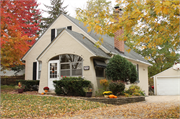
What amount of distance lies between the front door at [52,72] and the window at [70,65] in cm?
41

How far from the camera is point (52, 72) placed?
13789 mm

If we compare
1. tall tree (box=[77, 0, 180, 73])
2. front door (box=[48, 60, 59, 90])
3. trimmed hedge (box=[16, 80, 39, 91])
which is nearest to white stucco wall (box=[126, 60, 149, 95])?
front door (box=[48, 60, 59, 90])

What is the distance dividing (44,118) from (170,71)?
17571 millimetres

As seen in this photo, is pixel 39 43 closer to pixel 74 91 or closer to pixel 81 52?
pixel 81 52

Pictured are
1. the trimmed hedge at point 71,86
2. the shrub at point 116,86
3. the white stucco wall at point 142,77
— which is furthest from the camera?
the white stucco wall at point 142,77

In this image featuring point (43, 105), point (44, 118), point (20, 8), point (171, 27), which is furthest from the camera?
point (20, 8)

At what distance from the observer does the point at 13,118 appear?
22.6 ft

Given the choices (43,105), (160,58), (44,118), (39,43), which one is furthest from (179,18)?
(160,58)

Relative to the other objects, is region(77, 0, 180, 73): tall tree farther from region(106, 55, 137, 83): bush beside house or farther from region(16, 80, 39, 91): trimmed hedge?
region(16, 80, 39, 91): trimmed hedge

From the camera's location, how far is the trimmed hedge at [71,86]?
11.7 meters

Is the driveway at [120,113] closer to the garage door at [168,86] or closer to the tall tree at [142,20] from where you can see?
the tall tree at [142,20]

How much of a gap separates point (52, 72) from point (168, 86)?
1354 centimetres

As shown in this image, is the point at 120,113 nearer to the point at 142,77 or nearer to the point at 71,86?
the point at 71,86

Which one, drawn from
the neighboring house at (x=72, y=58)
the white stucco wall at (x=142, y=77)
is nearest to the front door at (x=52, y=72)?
the neighboring house at (x=72, y=58)
